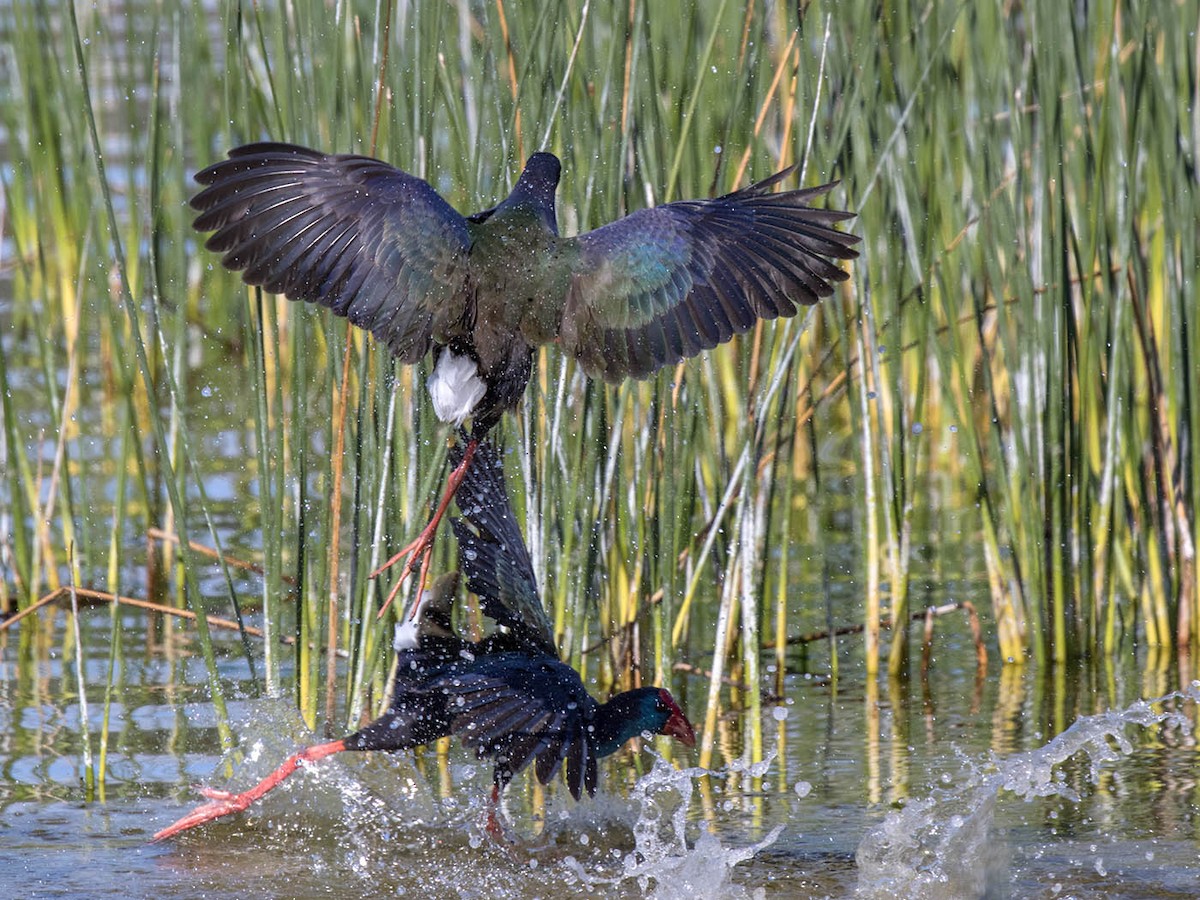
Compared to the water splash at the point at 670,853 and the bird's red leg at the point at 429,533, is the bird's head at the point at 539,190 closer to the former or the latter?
the bird's red leg at the point at 429,533

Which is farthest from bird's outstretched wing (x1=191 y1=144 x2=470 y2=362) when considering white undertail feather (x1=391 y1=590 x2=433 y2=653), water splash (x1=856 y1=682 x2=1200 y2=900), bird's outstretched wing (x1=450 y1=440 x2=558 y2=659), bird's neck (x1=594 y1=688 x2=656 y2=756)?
water splash (x1=856 y1=682 x2=1200 y2=900)

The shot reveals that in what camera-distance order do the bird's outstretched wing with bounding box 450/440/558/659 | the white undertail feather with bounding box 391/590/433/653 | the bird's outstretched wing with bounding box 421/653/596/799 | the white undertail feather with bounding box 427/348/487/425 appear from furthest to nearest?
the bird's outstretched wing with bounding box 450/440/558/659 < the white undertail feather with bounding box 391/590/433/653 < the white undertail feather with bounding box 427/348/487/425 < the bird's outstretched wing with bounding box 421/653/596/799

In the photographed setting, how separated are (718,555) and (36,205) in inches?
90.1

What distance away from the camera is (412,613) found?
11.6 feet

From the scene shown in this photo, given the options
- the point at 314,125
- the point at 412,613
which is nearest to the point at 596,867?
the point at 412,613

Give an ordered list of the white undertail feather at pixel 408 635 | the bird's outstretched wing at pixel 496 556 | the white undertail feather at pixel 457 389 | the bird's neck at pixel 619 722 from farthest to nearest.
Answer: the bird's outstretched wing at pixel 496 556 → the white undertail feather at pixel 408 635 → the bird's neck at pixel 619 722 → the white undertail feather at pixel 457 389

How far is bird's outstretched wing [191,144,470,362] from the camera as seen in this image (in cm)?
334

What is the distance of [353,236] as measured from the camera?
3.37 meters

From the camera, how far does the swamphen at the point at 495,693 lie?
332 centimetres

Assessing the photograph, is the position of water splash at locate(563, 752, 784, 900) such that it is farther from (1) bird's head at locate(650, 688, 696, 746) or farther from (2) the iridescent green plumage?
(2) the iridescent green plumage

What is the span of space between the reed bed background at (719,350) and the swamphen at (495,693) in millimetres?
98

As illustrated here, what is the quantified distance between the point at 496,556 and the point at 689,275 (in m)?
0.82

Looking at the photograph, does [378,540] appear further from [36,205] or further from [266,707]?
[36,205]

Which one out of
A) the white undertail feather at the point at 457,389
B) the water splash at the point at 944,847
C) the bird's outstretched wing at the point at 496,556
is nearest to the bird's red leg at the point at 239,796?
the bird's outstretched wing at the point at 496,556
